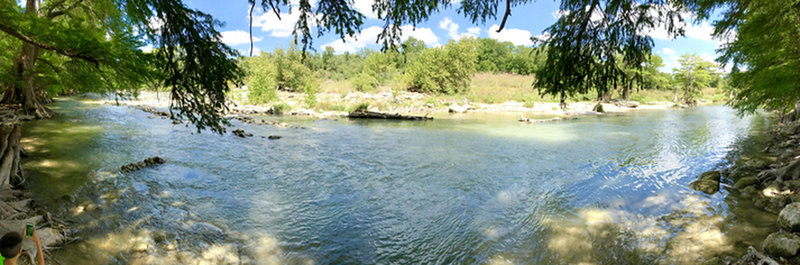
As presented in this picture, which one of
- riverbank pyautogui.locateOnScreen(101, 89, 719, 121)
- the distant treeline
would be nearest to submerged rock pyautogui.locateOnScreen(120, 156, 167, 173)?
riverbank pyautogui.locateOnScreen(101, 89, 719, 121)

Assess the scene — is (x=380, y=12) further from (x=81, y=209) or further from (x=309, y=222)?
(x=81, y=209)

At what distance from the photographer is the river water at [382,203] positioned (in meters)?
4.89

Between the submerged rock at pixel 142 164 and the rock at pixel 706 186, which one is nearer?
the rock at pixel 706 186

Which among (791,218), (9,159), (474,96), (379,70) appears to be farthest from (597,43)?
(379,70)

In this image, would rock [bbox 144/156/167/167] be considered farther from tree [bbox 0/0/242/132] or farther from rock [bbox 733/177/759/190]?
rock [bbox 733/177/759/190]

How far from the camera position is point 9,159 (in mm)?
6219

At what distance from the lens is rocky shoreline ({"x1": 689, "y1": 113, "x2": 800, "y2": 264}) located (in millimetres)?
4164

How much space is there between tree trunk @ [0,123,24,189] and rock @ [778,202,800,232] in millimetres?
12591

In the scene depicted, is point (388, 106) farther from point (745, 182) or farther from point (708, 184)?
point (745, 182)

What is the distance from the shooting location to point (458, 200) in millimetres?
7262

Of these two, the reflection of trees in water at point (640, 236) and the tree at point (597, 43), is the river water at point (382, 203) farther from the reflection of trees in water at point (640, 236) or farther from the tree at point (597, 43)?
the tree at point (597, 43)

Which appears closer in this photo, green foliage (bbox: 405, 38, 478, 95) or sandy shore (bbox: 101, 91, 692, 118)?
sandy shore (bbox: 101, 91, 692, 118)

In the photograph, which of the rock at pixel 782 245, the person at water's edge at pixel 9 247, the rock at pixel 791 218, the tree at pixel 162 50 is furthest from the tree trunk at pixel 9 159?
the rock at pixel 791 218

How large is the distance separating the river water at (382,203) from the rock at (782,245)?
388 millimetres
